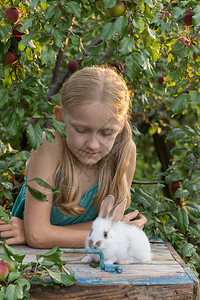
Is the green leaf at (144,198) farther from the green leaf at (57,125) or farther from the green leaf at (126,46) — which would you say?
the green leaf at (126,46)

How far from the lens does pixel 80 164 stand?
223 centimetres

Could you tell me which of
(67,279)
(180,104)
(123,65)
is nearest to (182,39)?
(180,104)

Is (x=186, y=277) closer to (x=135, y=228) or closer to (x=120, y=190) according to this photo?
(x=135, y=228)

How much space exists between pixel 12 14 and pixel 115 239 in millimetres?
1106

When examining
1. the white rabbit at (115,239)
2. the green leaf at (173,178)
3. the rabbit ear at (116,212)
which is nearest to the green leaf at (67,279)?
the white rabbit at (115,239)

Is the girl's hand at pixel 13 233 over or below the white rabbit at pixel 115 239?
below

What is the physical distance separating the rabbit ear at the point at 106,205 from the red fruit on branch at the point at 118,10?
2.51ft

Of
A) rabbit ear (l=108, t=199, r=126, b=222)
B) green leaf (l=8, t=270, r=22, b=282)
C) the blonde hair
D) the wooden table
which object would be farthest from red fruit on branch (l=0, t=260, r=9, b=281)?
the blonde hair

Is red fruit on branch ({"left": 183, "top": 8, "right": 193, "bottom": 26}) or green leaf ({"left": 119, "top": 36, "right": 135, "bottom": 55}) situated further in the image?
red fruit on branch ({"left": 183, "top": 8, "right": 193, "bottom": 26})

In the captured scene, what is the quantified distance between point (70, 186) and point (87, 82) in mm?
540

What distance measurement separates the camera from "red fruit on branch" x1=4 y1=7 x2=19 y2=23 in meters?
1.95

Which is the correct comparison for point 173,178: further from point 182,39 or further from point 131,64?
point 131,64

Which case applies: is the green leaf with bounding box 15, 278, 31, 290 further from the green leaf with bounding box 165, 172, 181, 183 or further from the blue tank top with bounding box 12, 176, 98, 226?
the green leaf with bounding box 165, 172, 181, 183

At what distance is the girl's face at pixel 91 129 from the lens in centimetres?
190
